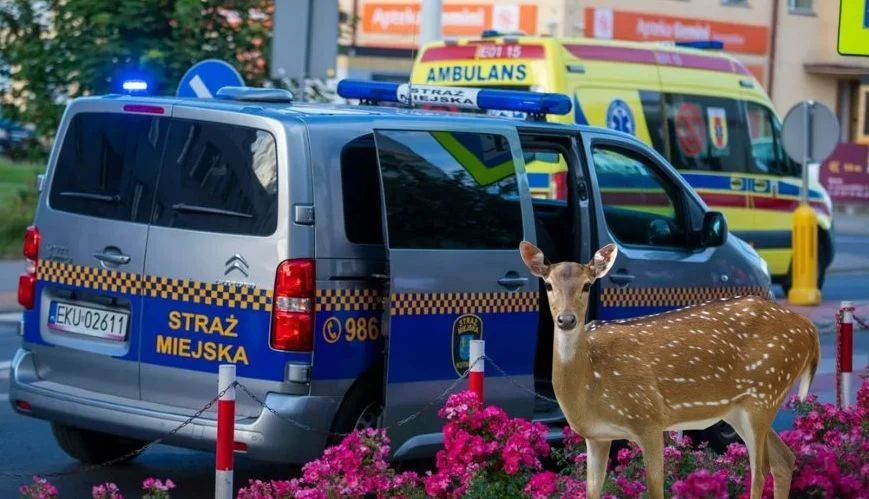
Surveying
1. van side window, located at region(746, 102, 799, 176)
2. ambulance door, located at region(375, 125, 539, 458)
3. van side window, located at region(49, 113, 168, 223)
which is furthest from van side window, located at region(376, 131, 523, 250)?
van side window, located at region(746, 102, 799, 176)

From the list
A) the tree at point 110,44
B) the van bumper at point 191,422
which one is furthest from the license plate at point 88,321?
the tree at point 110,44

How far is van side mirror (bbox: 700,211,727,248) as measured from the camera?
9539 mm

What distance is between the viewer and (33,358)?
8.40 m

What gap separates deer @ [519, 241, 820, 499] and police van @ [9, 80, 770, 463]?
1384mm

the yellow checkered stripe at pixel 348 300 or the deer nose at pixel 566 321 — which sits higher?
the deer nose at pixel 566 321

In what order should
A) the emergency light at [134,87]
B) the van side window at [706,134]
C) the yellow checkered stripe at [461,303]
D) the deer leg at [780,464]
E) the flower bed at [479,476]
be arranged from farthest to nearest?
the van side window at [706,134] < the emergency light at [134,87] < the yellow checkered stripe at [461,303] < the deer leg at [780,464] < the flower bed at [479,476]

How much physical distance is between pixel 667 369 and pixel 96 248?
2825 mm

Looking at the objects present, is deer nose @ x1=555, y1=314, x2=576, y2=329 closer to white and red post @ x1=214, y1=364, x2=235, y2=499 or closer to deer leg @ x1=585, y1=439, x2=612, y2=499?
Result: deer leg @ x1=585, y1=439, x2=612, y2=499

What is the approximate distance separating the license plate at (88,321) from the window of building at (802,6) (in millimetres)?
35824

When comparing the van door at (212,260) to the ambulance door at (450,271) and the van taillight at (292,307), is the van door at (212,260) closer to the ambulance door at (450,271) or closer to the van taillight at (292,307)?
the van taillight at (292,307)

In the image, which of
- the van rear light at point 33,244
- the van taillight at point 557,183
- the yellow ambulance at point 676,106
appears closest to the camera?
the van rear light at point 33,244

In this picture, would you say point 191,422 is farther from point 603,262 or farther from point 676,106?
point 676,106

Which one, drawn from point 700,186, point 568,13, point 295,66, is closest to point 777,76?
point 568,13

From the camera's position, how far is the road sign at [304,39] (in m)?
14.2
